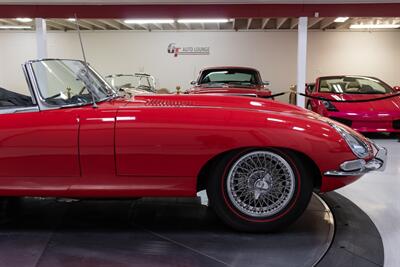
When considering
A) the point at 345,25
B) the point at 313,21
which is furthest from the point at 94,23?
the point at 345,25

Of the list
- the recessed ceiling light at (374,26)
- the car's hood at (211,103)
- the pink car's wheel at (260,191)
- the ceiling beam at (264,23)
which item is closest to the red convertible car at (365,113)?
the car's hood at (211,103)

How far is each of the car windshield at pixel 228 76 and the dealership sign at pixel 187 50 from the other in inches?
271

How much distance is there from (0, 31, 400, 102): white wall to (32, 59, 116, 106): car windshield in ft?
39.2

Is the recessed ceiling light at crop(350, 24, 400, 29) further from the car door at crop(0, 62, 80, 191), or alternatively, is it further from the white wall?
the car door at crop(0, 62, 80, 191)

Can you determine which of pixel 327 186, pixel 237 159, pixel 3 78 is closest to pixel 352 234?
pixel 327 186

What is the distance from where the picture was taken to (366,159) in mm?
2812

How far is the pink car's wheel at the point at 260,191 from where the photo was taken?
2.78 meters

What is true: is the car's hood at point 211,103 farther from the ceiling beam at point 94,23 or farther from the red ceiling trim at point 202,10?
the ceiling beam at point 94,23

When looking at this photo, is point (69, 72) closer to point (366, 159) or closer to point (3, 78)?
point (366, 159)

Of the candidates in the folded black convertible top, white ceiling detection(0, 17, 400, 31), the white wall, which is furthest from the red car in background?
the white wall

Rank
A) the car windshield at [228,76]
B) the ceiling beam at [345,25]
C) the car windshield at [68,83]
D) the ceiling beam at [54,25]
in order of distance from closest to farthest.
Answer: the car windshield at [68,83] → the car windshield at [228,76] → the ceiling beam at [345,25] → the ceiling beam at [54,25]

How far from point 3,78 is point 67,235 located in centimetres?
1337

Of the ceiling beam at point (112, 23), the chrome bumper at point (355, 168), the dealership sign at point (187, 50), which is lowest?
the chrome bumper at point (355, 168)

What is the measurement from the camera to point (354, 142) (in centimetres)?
283
